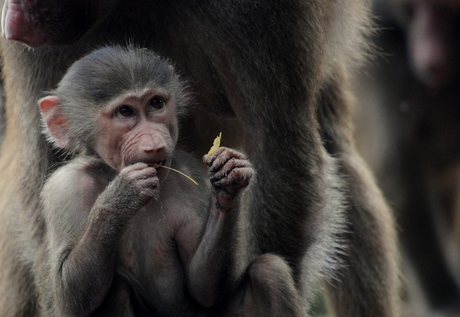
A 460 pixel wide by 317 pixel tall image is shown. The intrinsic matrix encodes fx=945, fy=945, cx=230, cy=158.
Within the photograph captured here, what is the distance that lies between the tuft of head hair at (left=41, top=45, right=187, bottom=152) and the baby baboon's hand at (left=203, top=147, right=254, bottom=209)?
53 cm

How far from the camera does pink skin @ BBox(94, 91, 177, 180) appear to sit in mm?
4168

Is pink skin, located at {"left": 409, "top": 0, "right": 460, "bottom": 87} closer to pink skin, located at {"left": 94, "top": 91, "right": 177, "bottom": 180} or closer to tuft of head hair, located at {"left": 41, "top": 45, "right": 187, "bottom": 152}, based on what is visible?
tuft of head hair, located at {"left": 41, "top": 45, "right": 187, "bottom": 152}

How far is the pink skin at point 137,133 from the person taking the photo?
13.7 feet

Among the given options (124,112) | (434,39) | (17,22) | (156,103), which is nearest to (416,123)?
(434,39)

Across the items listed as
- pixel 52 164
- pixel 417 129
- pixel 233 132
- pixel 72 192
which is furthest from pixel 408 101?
pixel 72 192

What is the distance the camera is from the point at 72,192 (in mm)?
4508

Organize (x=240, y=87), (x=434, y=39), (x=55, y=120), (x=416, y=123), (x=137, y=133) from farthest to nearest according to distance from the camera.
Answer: (x=416, y=123), (x=434, y=39), (x=240, y=87), (x=55, y=120), (x=137, y=133)

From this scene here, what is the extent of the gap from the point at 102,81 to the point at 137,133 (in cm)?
34

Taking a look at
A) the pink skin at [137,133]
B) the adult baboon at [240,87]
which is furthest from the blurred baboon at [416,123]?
the pink skin at [137,133]

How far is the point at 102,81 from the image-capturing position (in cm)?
439

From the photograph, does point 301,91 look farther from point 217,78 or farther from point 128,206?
point 128,206

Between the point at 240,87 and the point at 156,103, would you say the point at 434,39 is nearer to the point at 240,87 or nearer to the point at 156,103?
the point at 240,87

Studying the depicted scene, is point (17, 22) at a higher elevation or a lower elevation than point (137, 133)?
higher

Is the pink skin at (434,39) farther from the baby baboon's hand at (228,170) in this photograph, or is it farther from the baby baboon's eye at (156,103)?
the baby baboon's hand at (228,170)
